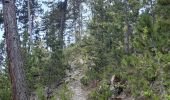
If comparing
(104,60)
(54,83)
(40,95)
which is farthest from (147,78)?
(54,83)

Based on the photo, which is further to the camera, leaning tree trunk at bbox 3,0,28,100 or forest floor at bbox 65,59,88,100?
forest floor at bbox 65,59,88,100

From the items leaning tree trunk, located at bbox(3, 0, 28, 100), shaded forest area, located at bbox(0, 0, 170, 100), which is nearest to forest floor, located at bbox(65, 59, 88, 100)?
shaded forest area, located at bbox(0, 0, 170, 100)

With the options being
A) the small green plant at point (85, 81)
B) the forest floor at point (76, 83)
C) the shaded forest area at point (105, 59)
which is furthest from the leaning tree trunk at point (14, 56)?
the small green plant at point (85, 81)

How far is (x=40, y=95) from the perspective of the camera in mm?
18844

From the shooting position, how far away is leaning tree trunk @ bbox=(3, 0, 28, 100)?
357 inches

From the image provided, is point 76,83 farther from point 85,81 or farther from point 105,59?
point 105,59

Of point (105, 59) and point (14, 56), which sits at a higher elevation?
point (14, 56)

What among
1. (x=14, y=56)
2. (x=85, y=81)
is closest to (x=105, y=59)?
(x=85, y=81)

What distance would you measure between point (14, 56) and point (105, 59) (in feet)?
46.7

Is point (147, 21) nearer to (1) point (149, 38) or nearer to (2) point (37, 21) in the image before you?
(1) point (149, 38)

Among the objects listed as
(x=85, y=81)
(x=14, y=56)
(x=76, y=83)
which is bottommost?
(x=76, y=83)

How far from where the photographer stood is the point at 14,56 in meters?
9.30

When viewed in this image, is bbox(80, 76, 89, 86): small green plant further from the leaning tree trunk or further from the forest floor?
the leaning tree trunk

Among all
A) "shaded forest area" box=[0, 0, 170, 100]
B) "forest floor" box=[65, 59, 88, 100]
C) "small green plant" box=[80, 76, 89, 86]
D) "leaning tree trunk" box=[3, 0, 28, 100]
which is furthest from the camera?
"small green plant" box=[80, 76, 89, 86]
